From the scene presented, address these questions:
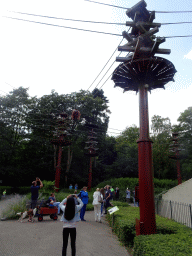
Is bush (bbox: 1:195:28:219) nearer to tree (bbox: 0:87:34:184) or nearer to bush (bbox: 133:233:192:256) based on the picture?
bush (bbox: 133:233:192:256)

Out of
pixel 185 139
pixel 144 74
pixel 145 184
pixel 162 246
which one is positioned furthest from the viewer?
pixel 185 139

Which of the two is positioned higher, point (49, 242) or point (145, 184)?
point (145, 184)

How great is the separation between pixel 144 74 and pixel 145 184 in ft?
12.8

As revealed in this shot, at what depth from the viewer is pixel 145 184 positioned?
615 cm

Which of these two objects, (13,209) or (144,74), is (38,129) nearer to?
(13,209)

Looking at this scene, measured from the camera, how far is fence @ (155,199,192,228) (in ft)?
30.7

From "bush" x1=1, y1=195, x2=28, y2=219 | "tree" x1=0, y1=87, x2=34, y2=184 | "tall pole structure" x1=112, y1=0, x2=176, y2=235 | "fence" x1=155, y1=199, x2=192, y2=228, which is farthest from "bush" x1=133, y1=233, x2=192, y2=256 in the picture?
"tree" x1=0, y1=87, x2=34, y2=184

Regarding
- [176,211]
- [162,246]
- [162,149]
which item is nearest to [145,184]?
[162,246]

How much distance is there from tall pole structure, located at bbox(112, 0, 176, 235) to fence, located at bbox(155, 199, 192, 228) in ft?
12.2

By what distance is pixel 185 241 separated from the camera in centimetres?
482

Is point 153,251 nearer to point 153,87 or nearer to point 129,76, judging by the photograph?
point 129,76

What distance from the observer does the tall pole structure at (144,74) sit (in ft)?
20.0

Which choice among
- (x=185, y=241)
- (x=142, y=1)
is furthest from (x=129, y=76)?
(x=185, y=241)

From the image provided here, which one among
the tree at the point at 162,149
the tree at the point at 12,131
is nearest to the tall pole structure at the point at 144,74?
the tree at the point at 12,131
